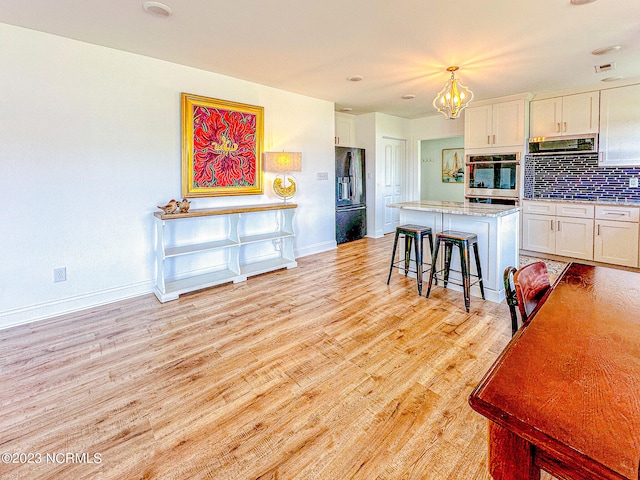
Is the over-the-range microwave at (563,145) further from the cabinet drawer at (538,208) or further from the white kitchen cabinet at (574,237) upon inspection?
the white kitchen cabinet at (574,237)

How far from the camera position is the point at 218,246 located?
3.82m

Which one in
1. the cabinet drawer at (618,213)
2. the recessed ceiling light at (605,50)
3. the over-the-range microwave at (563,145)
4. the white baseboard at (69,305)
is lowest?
the white baseboard at (69,305)

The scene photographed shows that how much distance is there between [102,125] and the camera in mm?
3221

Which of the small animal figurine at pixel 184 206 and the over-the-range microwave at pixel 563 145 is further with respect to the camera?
the over-the-range microwave at pixel 563 145

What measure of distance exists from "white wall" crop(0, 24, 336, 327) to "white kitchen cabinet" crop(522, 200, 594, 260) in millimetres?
4546

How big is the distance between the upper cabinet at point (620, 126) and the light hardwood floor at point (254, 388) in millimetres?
3080

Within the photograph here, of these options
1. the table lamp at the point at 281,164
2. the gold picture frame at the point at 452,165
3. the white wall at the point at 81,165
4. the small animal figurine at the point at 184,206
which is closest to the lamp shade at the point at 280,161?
the table lamp at the point at 281,164

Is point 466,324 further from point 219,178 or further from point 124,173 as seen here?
point 124,173

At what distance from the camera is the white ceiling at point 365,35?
2463 mm

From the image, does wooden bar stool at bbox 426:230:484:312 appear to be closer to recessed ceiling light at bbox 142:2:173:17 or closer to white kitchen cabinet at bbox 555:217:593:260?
white kitchen cabinet at bbox 555:217:593:260

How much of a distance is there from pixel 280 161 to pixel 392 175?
328 centimetres

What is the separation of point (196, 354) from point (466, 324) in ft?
7.11

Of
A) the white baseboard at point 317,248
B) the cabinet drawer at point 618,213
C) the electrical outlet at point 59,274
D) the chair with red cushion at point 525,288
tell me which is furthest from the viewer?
the white baseboard at point 317,248

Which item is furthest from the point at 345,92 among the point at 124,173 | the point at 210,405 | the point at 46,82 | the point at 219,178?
the point at 210,405
